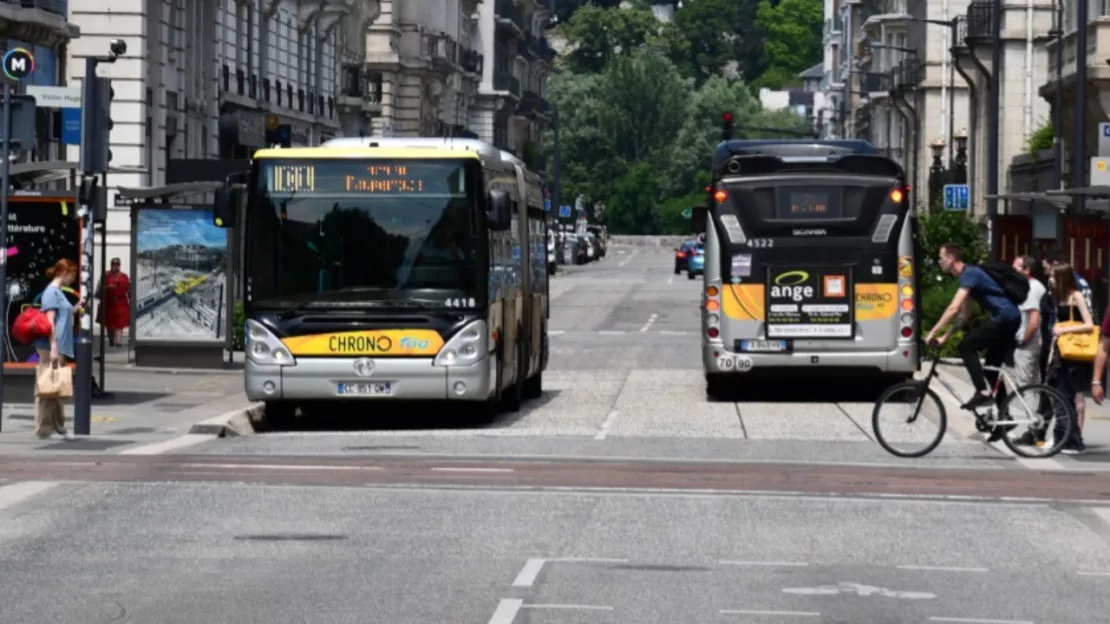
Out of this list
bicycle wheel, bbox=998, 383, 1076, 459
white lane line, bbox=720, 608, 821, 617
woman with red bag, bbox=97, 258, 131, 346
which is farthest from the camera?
woman with red bag, bbox=97, 258, 131, 346

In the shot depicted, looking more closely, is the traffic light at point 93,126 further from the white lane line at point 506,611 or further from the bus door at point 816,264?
the white lane line at point 506,611

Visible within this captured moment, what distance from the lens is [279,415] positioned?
25.4 meters

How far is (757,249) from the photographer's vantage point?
29.6 meters

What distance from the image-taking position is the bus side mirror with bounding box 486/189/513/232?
79.1ft

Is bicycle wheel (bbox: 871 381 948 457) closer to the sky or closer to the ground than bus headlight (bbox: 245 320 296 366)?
closer to the ground

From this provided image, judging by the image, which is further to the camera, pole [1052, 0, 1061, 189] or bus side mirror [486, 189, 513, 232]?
pole [1052, 0, 1061, 189]

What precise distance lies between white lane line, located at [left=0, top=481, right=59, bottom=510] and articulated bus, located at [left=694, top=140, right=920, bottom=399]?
1317cm

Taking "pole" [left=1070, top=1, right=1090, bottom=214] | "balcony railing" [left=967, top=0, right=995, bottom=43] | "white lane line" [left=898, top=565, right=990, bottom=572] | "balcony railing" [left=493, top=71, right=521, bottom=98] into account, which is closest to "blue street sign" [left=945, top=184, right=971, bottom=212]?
"balcony railing" [left=967, top=0, right=995, bottom=43]

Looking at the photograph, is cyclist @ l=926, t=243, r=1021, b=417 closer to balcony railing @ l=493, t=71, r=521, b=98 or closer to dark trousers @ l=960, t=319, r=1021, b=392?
dark trousers @ l=960, t=319, r=1021, b=392

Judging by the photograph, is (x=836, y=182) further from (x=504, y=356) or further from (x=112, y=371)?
(x=112, y=371)

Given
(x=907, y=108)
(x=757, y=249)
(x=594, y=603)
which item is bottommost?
(x=594, y=603)

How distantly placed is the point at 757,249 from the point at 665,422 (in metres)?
4.07

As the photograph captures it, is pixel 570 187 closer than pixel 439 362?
No

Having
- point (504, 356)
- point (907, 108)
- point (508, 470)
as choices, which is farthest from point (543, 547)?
point (907, 108)
